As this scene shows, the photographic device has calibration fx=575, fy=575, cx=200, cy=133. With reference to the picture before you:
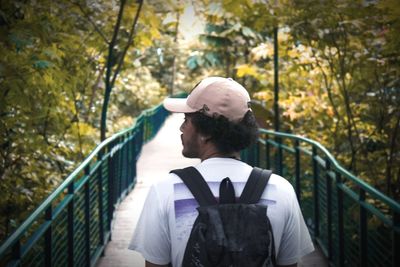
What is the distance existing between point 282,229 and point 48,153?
5363 millimetres

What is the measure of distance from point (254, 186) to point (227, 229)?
0.62ft

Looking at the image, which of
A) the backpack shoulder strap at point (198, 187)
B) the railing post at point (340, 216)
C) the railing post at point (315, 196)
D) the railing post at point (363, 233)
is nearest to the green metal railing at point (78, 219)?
the backpack shoulder strap at point (198, 187)

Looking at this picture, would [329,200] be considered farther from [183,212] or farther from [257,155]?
[257,155]

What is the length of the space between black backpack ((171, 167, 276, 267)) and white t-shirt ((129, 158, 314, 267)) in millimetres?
35

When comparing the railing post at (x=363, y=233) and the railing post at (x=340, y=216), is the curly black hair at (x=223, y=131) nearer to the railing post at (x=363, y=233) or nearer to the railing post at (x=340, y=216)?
the railing post at (x=363, y=233)

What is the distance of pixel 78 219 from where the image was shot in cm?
557

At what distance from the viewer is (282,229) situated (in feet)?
6.97

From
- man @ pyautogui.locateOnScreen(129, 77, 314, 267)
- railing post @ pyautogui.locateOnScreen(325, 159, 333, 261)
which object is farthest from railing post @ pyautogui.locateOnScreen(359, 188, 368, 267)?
man @ pyautogui.locateOnScreen(129, 77, 314, 267)

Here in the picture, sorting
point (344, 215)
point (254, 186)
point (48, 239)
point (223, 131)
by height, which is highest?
point (223, 131)

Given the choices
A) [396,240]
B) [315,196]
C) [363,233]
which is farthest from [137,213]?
[396,240]

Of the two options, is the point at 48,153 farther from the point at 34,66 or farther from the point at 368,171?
the point at 368,171

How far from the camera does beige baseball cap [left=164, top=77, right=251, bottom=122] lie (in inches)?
85.7

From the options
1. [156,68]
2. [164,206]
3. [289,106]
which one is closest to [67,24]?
[164,206]

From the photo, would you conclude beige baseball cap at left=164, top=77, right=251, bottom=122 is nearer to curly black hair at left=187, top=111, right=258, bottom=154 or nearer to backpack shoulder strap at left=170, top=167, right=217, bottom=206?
curly black hair at left=187, top=111, right=258, bottom=154
